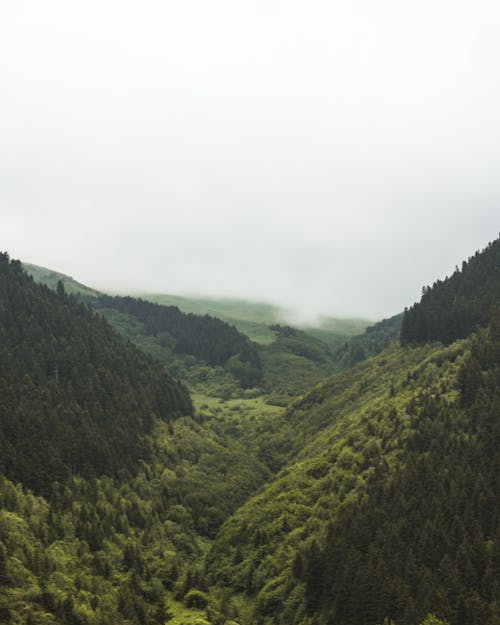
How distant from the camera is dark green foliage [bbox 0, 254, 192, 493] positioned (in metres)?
114

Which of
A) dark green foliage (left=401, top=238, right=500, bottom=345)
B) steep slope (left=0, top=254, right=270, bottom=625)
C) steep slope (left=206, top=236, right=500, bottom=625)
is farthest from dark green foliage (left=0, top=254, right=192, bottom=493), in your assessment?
dark green foliage (left=401, top=238, right=500, bottom=345)

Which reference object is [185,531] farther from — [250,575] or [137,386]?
[137,386]

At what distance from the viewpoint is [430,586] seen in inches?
2943

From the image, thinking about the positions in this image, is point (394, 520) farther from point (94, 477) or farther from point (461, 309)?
point (461, 309)

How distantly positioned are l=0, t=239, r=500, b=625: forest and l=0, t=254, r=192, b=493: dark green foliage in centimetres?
58

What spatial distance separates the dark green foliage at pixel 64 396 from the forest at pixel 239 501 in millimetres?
578

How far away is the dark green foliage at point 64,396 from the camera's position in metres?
114

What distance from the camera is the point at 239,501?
155 meters

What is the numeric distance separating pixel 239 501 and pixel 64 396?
61.9 m

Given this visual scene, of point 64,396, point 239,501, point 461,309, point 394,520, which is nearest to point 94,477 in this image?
point 64,396

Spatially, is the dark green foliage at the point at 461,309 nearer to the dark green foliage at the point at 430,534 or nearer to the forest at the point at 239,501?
the forest at the point at 239,501

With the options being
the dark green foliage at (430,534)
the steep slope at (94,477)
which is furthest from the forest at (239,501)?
the steep slope at (94,477)

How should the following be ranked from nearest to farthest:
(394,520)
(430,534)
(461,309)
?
(430,534) < (394,520) < (461,309)

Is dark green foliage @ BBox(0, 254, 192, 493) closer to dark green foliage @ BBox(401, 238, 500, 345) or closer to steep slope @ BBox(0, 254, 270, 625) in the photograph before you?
steep slope @ BBox(0, 254, 270, 625)
